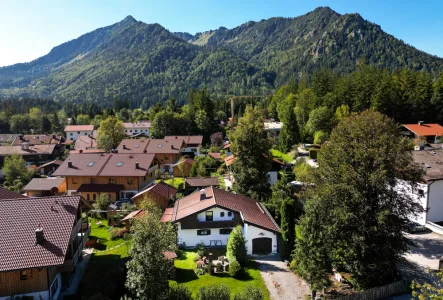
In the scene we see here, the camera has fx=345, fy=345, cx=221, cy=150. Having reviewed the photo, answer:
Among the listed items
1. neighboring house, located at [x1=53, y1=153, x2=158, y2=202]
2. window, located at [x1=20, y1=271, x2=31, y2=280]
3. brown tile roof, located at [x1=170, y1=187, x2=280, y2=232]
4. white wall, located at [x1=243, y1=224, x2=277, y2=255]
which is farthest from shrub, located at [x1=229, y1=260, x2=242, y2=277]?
neighboring house, located at [x1=53, y1=153, x2=158, y2=202]

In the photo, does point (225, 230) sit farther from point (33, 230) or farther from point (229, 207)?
point (33, 230)

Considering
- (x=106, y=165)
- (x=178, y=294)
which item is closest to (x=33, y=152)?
(x=106, y=165)

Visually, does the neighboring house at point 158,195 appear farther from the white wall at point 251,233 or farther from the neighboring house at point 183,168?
the neighboring house at point 183,168

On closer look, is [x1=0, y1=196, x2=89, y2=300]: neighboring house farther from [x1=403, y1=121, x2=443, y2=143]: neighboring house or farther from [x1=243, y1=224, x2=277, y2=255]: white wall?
[x1=403, y1=121, x2=443, y2=143]: neighboring house

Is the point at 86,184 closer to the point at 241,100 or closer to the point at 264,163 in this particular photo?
the point at 264,163

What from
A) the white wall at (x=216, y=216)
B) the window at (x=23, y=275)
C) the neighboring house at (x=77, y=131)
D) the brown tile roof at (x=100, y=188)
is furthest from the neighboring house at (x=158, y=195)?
the neighboring house at (x=77, y=131)

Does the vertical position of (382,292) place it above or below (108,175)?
below
